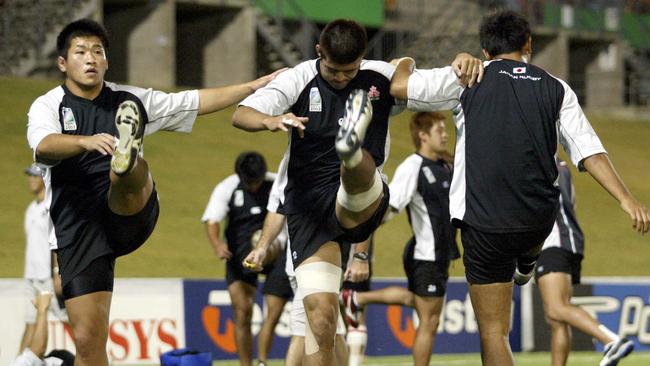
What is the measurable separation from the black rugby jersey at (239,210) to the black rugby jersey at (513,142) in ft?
16.9

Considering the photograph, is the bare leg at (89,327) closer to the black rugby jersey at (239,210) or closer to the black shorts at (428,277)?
the black shorts at (428,277)

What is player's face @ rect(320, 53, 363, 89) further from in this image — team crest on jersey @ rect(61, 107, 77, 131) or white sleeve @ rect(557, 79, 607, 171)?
team crest on jersey @ rect(61, 107, 77, 131)

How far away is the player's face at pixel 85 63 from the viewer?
24.6ft

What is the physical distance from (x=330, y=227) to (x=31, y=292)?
6282mm

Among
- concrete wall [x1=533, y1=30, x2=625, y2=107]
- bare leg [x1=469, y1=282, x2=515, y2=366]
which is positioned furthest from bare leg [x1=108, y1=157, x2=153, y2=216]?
concrete wall [x1=533, y1=30, x2=625, y2=107]

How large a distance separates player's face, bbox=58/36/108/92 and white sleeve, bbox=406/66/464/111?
5.94 feet

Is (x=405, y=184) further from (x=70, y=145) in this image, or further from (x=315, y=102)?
(x=70, y=145)

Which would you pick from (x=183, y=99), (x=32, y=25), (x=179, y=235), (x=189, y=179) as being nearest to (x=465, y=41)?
(x=32, y=25)

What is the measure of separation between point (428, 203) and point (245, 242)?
225 centimetres

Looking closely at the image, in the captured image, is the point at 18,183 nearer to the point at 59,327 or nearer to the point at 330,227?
the point at 59,327

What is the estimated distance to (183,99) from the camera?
7.98 metres

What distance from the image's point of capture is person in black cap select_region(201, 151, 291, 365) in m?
12.2

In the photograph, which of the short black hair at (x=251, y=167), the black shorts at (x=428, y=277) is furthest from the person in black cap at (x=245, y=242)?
the black shorts at (x=428, y=277)

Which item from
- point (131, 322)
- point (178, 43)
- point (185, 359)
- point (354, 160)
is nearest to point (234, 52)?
point (178, 43)
